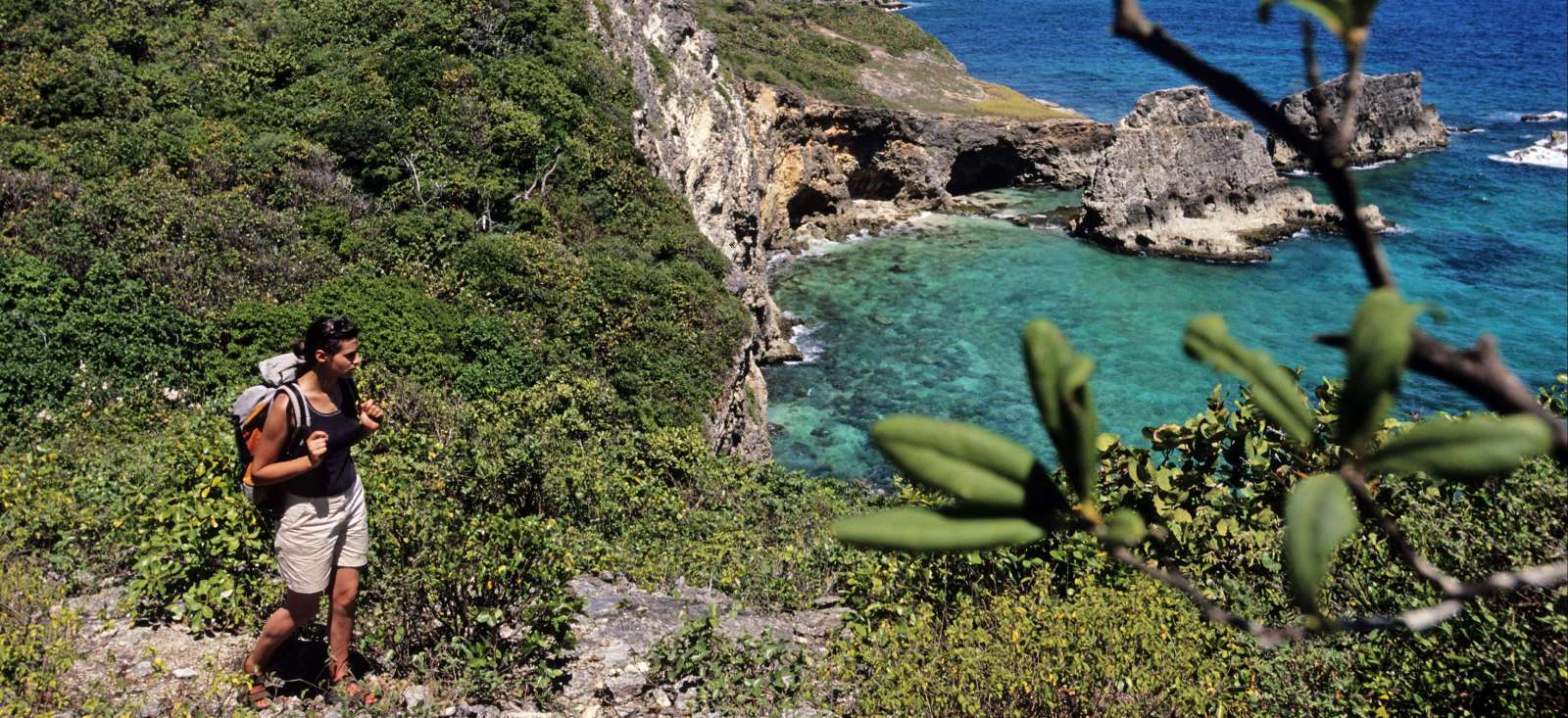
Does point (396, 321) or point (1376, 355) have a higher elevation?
point (1376, 355)

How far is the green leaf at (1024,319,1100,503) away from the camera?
1.10 metres

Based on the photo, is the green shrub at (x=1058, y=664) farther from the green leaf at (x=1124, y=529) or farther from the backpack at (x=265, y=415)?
the green leaf at (x=1124, y=529)

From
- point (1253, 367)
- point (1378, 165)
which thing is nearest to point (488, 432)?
point (1253, 367)

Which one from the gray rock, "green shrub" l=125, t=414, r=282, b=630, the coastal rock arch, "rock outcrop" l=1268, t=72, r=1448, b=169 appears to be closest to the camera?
the gray rock

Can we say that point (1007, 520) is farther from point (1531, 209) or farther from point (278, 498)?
point (1531, 209)

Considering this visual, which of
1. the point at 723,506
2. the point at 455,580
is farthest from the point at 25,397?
the point at 455,580

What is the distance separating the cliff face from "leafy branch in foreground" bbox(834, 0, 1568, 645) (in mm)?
16474

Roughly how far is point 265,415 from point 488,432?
21.3ft

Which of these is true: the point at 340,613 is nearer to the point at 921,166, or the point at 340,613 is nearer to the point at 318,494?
the point at 318,494

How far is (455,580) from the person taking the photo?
645 cm

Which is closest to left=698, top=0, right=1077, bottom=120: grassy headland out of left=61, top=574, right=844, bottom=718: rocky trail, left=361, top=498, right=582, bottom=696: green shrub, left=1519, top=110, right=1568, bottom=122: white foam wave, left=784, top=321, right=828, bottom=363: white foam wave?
left=784, top=321, right=828, bottom=363: white foam wave

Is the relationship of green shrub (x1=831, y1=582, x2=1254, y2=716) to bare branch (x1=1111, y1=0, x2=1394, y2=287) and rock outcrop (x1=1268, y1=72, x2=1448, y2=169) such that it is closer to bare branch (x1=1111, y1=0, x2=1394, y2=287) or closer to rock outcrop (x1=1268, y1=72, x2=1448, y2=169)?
bare branch (x1=1111, y1=0, x2=1394, y2=287)

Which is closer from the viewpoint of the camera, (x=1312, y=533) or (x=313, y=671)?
(x=1312, y=533)

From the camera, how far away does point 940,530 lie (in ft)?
3.89
